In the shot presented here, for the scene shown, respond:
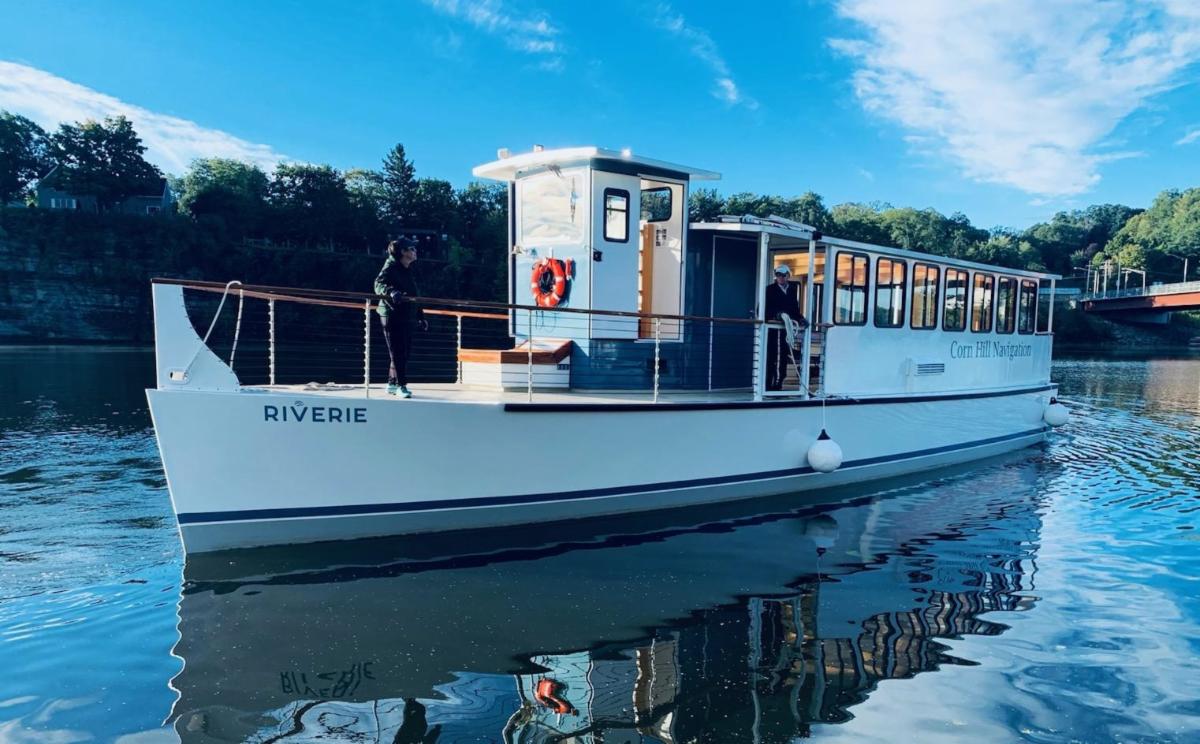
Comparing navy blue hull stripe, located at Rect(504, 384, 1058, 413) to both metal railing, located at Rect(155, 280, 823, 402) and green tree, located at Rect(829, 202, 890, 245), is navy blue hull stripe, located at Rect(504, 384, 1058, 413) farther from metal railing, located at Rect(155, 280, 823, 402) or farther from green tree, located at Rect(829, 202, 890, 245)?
green tree, located at Rect(829, 202, 890, 245)

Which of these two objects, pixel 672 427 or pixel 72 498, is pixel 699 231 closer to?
pixel 672 427

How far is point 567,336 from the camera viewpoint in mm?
8547

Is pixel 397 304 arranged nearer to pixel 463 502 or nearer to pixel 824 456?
pixel 463 502

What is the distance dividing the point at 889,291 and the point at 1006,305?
3.88 metres

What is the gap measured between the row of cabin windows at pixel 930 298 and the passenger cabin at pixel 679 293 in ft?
0.09

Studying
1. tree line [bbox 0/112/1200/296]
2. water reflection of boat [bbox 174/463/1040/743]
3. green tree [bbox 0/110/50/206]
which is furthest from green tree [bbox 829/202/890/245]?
green tree [bbox 0/110/50/206]

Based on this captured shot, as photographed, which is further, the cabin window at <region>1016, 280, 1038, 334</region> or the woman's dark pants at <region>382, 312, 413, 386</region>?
the cabin window at <region>1016, 280, 1038, 334</region>

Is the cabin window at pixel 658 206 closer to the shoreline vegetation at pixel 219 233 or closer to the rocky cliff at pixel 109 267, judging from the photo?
the shoreline vegetation at pixel 219 233

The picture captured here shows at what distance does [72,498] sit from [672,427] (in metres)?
6.99

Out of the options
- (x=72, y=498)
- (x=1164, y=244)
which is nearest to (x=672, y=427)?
(x=72, y=498)

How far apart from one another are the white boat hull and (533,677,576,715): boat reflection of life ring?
2650mm

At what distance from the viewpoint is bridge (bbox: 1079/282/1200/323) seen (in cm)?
5897

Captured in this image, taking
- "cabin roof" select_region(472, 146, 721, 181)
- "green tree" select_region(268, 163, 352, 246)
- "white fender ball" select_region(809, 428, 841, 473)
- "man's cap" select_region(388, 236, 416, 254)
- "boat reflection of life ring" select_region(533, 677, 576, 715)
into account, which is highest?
"green tree" select_region(268, 163, 352, 246)

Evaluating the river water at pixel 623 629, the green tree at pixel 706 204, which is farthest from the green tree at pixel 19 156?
the river water at pixel 623 629
